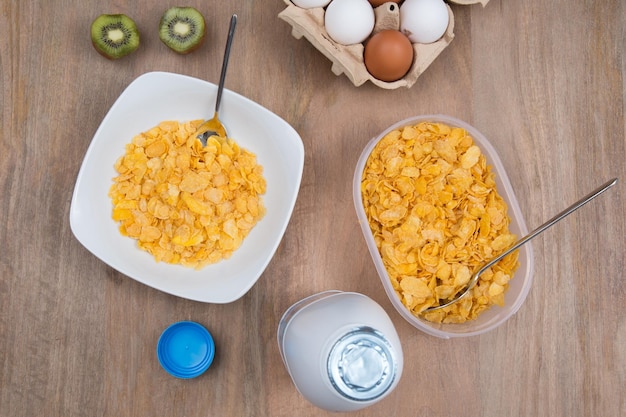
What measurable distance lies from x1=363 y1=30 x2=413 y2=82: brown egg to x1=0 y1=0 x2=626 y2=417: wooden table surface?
0.24 feet

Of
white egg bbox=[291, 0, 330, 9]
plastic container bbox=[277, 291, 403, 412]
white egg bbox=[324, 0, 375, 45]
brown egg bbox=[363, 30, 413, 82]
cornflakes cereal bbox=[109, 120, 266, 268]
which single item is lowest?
plastic container bbox=[277, 291, 403, 412]

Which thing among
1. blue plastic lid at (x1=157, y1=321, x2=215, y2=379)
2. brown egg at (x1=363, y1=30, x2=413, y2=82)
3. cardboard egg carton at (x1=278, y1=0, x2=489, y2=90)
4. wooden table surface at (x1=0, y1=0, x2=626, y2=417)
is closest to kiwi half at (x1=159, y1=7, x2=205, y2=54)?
wooden table surface at (x1=0, y1=0, x2=626, y2=417)

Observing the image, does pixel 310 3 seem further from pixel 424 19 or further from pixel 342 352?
pixel 342 352

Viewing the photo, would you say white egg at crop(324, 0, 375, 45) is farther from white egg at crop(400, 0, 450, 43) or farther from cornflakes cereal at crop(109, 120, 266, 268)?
cornflakes cereal at crop(109, 120, 266, 268)

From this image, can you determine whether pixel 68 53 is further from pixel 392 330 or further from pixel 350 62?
pixel 392 330

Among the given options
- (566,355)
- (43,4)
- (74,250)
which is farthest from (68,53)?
(566,355)

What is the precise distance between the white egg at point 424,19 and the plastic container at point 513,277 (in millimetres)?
131

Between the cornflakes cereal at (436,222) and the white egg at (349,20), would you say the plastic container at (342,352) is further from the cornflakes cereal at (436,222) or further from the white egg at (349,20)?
the white egg at (349,20)

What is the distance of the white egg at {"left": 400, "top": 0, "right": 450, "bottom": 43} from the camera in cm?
90

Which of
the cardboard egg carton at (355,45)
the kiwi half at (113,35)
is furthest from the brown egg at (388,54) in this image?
the kiwi half at (113,35)

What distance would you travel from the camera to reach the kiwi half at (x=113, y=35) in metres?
0.94

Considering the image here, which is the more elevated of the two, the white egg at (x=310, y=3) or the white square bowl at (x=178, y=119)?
the white egg at (x=310, y=3)

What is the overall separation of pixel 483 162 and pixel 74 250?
0.70 metres

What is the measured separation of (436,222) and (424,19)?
0.32 meters
